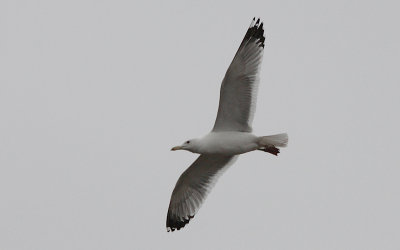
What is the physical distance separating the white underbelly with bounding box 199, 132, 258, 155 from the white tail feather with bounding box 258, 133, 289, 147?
0.38ft

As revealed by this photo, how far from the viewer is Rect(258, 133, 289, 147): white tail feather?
13.1 meters

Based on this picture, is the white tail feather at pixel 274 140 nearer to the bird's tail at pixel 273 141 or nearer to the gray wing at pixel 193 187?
the bird's tail at pixel 273 141

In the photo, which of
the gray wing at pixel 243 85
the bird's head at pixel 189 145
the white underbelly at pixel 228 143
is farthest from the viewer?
the bird's head at pixel 189 145

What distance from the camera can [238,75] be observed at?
1290 centimetres

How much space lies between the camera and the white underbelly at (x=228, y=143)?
1321 centimetres

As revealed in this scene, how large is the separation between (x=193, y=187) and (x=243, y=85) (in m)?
2.37

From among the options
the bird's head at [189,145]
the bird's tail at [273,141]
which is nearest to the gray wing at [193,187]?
the bird's head at [189,145]

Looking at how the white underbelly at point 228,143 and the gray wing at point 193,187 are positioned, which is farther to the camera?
the gray wing at point 193,187

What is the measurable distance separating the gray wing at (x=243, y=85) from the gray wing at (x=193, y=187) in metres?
1.00

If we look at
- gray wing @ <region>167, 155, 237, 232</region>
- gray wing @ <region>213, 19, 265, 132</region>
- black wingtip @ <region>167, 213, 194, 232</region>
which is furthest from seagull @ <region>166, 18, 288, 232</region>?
black wingtip @ <region>167, 213, 194, 232</region>

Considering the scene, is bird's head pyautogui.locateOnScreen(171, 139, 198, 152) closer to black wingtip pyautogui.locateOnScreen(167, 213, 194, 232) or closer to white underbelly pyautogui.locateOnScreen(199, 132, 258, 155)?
Answer: white underbelly pyautogui.locateOnScreen(199, 132, 258, 155)

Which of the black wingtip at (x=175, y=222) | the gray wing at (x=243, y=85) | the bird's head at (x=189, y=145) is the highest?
the gray wing at (x=243, y=85)

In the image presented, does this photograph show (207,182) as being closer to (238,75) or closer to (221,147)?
(221,147)

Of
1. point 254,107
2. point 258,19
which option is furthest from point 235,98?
point 258,19
